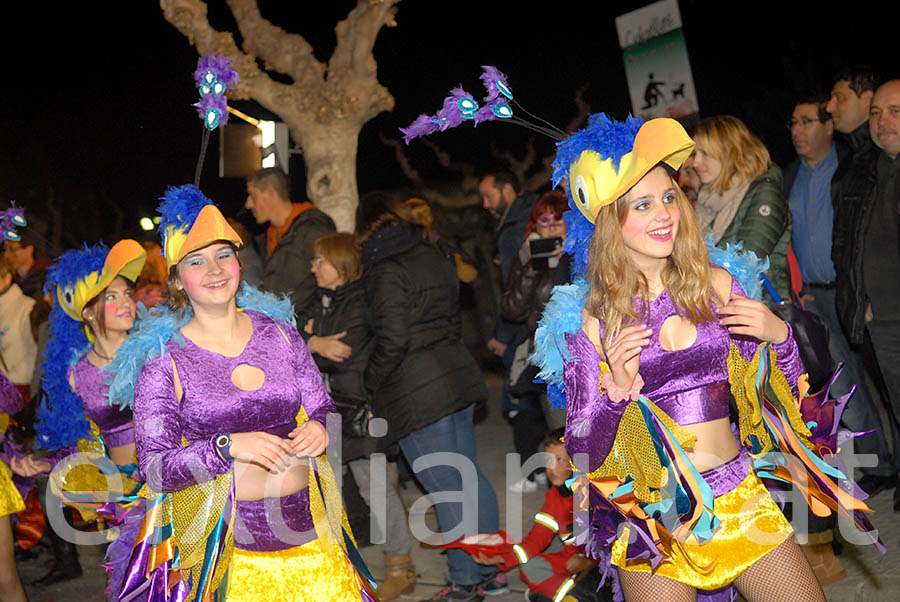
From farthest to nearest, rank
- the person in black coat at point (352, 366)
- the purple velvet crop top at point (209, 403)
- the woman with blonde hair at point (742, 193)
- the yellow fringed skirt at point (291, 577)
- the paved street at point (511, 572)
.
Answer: the person in black coat at point (352, 366) → the woman with blonde hair at point (742, 193) → the paved street at point (511, 572) → the yellow fringed skirt at point (291, 577) → the purple velvet crop top at point (209, 403)

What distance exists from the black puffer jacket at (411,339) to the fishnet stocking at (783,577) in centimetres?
216

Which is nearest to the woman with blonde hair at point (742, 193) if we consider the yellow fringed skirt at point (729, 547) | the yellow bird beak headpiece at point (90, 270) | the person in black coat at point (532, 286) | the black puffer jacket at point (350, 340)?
the person in black coat at point (532, 286)

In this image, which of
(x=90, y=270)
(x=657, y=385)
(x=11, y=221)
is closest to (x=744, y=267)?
(x=657, y=385)

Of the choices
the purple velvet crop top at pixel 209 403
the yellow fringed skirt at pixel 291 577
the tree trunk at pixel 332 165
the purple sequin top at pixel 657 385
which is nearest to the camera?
the purple sequin top at pixel 657 385

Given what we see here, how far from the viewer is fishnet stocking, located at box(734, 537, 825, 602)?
8.68 feet

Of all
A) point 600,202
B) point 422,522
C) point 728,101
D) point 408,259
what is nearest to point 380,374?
point 408,259

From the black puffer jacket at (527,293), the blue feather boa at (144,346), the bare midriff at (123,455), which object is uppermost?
the black puffer jacket at (527,293)

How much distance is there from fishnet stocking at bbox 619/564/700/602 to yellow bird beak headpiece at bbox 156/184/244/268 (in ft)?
A: 5.56

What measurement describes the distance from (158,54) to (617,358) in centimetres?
2456

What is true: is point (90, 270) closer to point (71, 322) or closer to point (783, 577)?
point (71, 322)

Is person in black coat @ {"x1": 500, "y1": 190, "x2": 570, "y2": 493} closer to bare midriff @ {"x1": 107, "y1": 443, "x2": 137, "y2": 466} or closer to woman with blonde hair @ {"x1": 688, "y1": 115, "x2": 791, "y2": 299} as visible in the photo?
woman with blonde hair @ {"x1": 688, "y1": 115, "x2": 791, "y2": 299}

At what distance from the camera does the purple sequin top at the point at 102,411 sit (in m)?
4.29

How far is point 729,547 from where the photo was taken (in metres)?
2.69

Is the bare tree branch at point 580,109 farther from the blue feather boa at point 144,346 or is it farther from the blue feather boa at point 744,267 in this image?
the blue feather boa at point 144,346
